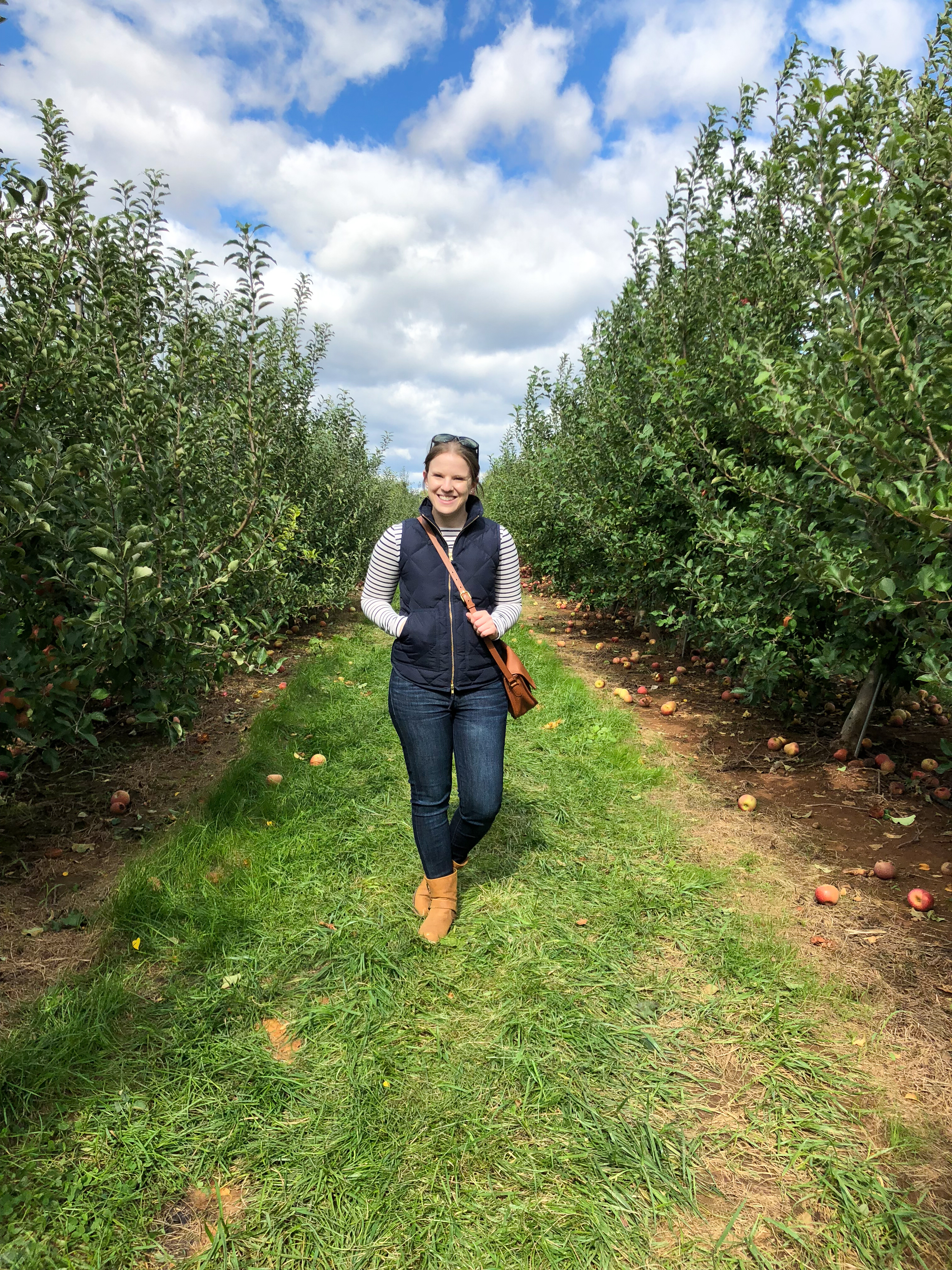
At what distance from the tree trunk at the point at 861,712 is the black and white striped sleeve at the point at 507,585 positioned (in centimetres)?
282

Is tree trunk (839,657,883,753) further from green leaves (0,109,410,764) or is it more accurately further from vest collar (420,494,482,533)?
green leaves (0,109,410,764)

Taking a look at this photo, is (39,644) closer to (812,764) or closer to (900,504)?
(900,504)

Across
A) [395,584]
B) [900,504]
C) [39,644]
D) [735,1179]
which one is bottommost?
[735,1179]

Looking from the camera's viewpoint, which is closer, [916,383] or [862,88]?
[916,383]

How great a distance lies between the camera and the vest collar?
115 inches

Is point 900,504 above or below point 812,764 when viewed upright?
above

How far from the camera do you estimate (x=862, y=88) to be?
10.6 ft

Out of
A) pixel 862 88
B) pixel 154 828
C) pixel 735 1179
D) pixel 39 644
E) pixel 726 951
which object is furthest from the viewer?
pixel 154 828

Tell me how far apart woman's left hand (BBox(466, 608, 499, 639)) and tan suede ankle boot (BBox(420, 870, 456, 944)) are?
1.17 m

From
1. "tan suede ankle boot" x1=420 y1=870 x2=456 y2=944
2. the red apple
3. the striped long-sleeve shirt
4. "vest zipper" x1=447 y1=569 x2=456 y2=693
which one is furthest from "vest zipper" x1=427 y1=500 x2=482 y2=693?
the red apple

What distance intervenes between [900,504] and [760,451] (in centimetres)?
321

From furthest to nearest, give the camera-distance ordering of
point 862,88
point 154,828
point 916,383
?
point 154,828 → point 862,88 → point 916,383

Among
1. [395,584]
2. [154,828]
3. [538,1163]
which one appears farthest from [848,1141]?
[154,828]

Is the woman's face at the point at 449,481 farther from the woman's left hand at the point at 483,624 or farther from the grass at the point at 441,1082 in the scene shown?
the grass at the point at 441,1082
